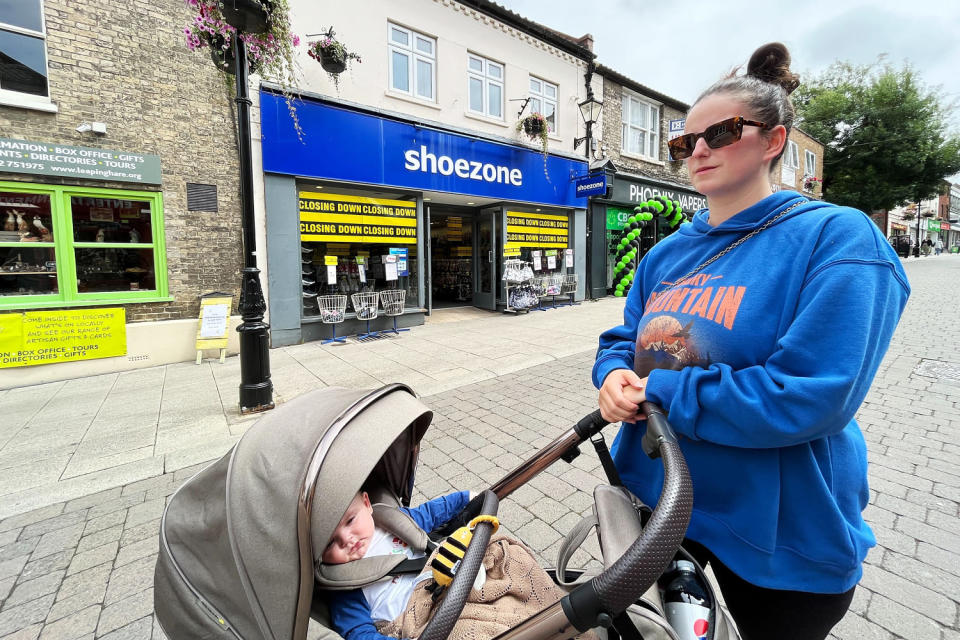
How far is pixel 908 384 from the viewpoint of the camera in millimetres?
5406

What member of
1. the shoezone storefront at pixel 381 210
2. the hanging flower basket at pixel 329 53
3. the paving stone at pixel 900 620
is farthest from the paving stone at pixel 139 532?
the hanging flower basket at pixel 329 53

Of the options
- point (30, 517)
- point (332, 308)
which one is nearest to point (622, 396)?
point (30, 517)

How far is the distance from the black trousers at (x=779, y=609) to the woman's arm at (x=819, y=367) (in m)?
0.46

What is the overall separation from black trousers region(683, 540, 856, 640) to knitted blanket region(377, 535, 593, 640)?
492mm

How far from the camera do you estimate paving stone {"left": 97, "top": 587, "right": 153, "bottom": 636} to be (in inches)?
82.0

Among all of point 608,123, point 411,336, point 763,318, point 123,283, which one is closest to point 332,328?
point 411,336

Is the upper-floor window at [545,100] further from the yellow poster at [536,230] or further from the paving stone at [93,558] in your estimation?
the paving stone at [93,558]

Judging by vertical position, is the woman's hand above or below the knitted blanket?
above

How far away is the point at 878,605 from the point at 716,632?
6.25 ft

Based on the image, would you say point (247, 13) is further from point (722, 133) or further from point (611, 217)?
point (611, 217)

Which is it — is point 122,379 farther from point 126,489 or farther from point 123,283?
point 126,489

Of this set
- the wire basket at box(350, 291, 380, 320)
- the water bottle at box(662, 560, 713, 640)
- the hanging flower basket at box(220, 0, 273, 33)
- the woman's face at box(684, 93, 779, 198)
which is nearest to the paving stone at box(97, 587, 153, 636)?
the water bottle at box(662, 560, 713, 640)

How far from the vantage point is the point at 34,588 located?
7.67 feet

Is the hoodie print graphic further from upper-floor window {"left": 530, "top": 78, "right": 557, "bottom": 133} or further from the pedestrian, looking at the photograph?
upper-floor window {"left": 530, "top": 78, "right": 557, "bottom": 133}
